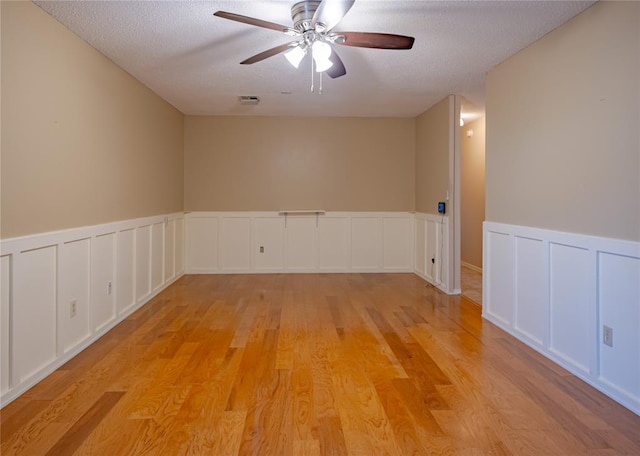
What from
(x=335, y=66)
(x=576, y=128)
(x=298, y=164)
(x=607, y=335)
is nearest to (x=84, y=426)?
(x=335, y=66)

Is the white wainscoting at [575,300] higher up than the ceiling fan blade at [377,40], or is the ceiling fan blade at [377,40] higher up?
the ceiling fan blade at [377,40]

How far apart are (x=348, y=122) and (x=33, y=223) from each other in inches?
178

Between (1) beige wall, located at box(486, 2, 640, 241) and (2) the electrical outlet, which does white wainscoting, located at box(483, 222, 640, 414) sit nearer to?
(2) the electrical outlet

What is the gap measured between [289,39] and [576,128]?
2118 millimetres

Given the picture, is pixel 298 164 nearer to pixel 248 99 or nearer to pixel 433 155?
pixel 248 99

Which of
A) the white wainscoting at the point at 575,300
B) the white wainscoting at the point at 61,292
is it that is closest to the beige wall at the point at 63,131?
the white wainscoting at the point at 61,292

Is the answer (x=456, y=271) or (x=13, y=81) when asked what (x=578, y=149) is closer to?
(x=456, y=271)

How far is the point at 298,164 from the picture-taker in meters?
6.12

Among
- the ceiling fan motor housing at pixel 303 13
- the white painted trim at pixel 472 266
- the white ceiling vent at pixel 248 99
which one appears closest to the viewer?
the ceiling fan motor housing at pixel 303 13

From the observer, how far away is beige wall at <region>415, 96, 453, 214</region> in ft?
16.1

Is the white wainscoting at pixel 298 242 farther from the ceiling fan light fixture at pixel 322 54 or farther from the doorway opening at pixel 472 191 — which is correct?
the ceiling fan light fixture at pixel 322 54

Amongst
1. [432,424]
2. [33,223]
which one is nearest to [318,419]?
[432,424]

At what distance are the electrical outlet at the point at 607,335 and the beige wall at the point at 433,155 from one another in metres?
2.74

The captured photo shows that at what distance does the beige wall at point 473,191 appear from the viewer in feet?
20.3
